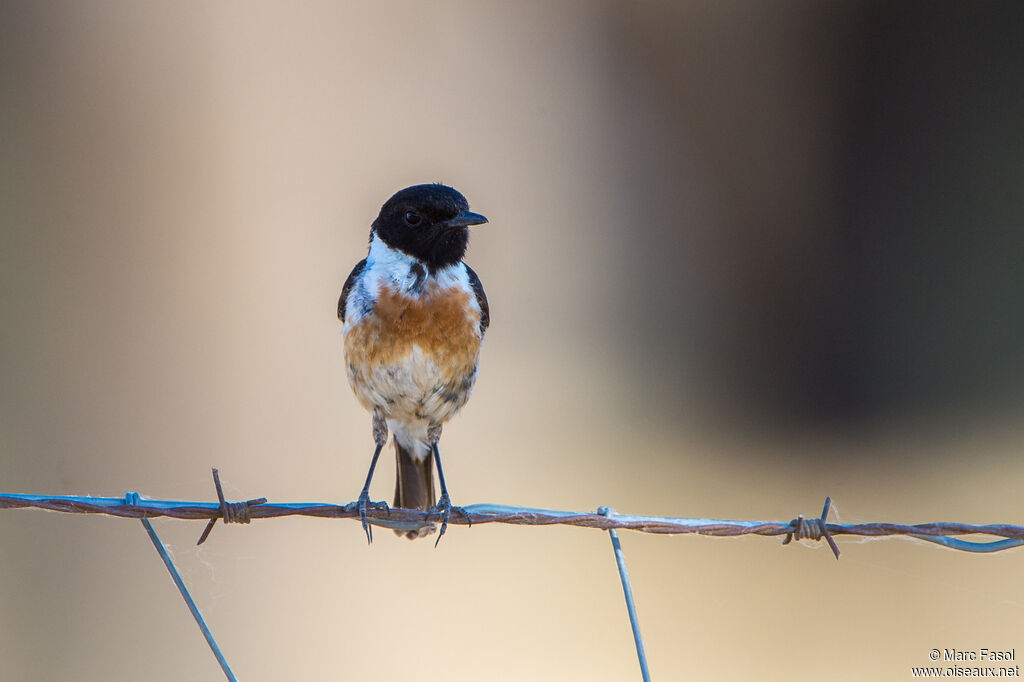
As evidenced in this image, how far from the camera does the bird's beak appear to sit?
2.91m

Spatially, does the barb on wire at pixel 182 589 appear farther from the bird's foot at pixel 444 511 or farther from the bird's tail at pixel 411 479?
the bird's tail at pixel 411 479

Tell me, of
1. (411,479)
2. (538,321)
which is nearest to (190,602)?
(411,479)

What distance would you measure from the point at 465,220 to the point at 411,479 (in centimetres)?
105

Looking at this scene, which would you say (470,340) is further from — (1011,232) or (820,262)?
(1011,232)

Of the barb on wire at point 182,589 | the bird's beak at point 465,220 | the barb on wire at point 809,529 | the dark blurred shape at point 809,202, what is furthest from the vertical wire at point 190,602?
the dark blurred shape at point 809,202

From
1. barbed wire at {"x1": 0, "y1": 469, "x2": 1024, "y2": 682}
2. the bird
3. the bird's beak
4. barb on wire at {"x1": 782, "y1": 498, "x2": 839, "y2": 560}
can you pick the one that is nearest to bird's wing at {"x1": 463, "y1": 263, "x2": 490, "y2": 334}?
the bird

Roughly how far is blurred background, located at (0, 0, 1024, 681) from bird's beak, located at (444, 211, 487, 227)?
2.90 metres

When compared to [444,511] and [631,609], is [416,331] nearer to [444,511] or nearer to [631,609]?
[444,511]

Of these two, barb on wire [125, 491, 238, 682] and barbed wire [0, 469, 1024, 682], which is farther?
barbed wire [0, 469, 1024, 682]

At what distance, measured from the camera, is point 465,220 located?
116 inches

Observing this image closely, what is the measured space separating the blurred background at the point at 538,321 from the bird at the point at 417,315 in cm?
269

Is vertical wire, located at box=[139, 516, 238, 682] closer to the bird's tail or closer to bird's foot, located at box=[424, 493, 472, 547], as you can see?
bird's foot, located at box=[424, 493, 472, 547]

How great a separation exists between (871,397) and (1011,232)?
1.57m

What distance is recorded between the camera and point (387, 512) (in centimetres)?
246
